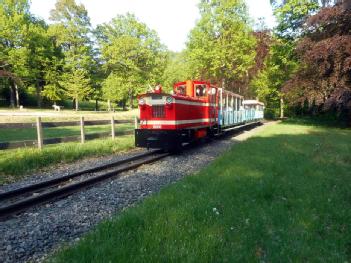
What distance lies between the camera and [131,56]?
37.9 m

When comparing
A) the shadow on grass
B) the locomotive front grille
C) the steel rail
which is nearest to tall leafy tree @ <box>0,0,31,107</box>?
the locomotive front grille

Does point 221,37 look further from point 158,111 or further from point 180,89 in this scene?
point 158,111

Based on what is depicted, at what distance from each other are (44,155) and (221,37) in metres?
28.2

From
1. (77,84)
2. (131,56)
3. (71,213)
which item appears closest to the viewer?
(71,213)

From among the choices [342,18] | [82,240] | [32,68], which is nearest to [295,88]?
[342,18]

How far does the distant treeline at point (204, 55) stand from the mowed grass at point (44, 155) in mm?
16479

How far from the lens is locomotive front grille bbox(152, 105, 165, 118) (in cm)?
1135

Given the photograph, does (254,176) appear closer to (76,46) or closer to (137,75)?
(137,75)

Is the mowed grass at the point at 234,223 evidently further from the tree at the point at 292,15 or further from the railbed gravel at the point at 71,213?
the tree at the point at 292,15

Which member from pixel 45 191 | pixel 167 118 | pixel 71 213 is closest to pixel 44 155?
pixel 45 191

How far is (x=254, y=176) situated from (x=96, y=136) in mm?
8388

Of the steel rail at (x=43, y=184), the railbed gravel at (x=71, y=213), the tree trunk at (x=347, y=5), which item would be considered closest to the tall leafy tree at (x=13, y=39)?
the steel rail at (x=43, y=184)

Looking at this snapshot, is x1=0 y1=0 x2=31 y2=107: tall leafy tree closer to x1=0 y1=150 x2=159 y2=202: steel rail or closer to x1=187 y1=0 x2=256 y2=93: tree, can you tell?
x1=187 y1=0 x2=256 y2=93: tree

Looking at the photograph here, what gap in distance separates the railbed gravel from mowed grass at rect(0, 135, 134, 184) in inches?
30.4
